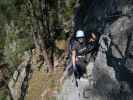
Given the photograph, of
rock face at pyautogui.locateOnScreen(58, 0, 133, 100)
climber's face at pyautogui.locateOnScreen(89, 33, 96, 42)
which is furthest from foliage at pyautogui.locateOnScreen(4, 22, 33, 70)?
climber's face at pyautogui.locateOnScreen(89, 33, 96, 42)

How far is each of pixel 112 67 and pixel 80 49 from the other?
47.5 inches

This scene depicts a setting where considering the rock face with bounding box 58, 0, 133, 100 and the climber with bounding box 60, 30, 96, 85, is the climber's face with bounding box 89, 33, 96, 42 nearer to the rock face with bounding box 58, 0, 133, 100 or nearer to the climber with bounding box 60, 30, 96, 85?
the climber with bounding box 60, 30, 96, 85

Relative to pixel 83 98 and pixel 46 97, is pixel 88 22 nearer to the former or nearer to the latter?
pixel 46 97

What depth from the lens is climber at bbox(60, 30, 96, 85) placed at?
12.6m

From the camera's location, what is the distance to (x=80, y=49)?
12.7 m

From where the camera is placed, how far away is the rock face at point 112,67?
12.0 m

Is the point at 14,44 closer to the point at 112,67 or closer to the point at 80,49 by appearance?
the point at 80,49

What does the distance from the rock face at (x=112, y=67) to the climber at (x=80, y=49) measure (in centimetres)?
35

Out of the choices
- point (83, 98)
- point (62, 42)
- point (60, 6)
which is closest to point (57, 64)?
point (62, 42)

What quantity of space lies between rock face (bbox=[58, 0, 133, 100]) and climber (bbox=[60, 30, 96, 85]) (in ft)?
1.15

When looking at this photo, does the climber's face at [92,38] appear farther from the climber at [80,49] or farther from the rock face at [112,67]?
the rock face at [112,67]

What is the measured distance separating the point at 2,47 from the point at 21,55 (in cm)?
128

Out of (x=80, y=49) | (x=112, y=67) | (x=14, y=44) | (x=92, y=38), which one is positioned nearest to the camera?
(x=112, y=67)

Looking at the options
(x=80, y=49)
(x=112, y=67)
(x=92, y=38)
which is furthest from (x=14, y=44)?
(x=112, y=67)
